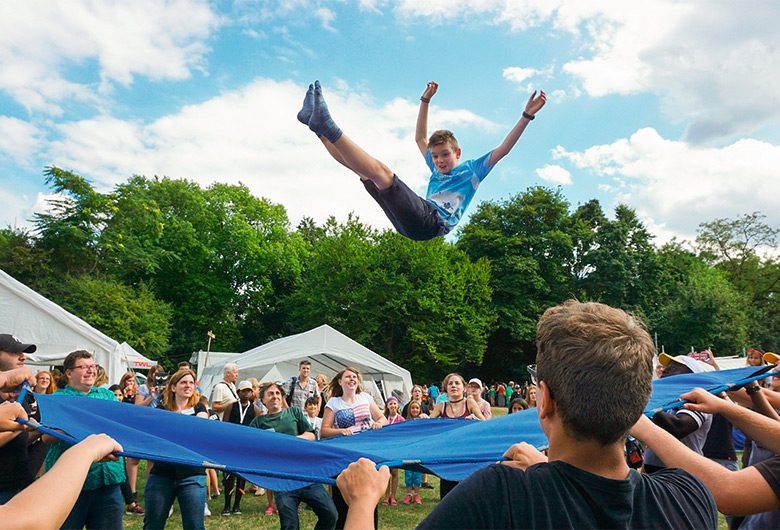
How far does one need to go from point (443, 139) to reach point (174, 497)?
3733mm

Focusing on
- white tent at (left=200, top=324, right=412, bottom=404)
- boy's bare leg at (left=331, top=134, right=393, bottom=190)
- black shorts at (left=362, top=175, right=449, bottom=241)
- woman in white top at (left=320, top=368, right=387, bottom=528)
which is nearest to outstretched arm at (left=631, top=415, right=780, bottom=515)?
boy's bare leg at (left=331, top=134, right=393, bottom=190)

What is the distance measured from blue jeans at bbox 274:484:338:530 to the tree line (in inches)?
1030

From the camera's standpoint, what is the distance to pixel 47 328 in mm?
16406

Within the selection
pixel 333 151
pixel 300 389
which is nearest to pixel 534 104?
pixel 333 151

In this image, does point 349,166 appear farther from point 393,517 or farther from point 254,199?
point 254,199

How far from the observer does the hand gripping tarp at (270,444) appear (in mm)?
3186

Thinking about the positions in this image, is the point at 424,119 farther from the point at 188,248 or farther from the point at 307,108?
the point at 188,248

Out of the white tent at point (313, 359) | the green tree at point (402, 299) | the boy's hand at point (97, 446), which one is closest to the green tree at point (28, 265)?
the green tree at point (402, 299)

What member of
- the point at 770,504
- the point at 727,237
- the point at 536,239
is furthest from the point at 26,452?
the point at 727,237

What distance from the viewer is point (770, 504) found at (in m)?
2.04

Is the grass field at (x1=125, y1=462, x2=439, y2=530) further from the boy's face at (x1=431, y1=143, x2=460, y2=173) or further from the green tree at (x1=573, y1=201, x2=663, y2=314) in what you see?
the green tree at (x1=573, y1=201, x2=663, y2=314)

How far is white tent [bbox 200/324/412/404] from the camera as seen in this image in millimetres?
16641

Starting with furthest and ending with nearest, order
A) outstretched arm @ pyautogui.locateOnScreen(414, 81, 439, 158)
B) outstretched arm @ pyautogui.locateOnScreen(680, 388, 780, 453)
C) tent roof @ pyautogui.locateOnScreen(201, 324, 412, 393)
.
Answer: tent roof @ pyautogui.locateOnScreen(201, 324, 412, 393)
outstretched arm @ pyautogui.locateOnScreen(414, 81, 439, 158)
outstretched arm @ pyautogui.locateOnScreen(680, 388, 780, 453)

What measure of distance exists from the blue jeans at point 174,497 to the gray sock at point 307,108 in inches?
120
